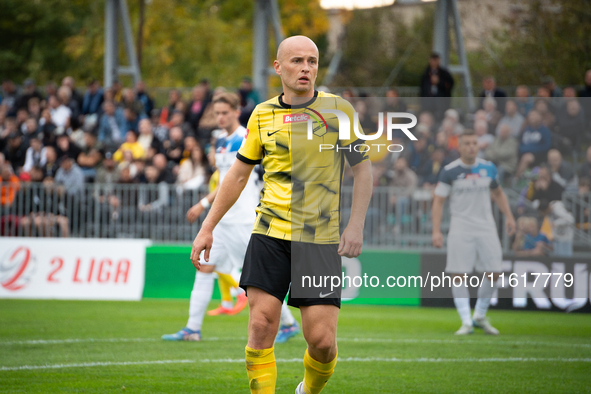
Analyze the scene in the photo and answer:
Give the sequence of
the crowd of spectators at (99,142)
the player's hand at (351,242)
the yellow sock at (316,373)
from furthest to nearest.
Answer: the crowd of spectators at (99,142)
the yellow sock at (316,373)
the player's hand at (351,242)

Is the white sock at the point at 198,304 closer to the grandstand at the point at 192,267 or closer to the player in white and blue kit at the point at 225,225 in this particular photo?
the player in white and blue kit at the point at 225,225

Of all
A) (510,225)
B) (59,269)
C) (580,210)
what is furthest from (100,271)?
(580,210)

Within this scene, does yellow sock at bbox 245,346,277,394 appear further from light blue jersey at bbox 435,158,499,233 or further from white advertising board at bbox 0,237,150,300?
white advertising board at bbox 0,237,150,300

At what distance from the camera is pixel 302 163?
4723 millimetres

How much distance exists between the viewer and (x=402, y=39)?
155 feet

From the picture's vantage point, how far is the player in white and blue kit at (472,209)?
30.2ft

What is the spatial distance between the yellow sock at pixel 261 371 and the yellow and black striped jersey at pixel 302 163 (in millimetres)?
743

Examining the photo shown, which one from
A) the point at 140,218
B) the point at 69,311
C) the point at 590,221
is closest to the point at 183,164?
the point at 140,218

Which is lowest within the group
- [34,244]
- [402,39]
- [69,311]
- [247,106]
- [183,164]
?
[69,311]

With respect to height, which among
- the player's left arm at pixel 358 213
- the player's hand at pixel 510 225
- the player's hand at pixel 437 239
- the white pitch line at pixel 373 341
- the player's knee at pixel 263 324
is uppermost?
the player's left arm at pixel 358 213

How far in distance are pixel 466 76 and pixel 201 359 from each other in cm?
1409

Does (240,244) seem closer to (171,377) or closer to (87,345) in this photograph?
(87,345)

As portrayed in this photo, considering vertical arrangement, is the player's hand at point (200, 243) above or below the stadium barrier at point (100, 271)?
above

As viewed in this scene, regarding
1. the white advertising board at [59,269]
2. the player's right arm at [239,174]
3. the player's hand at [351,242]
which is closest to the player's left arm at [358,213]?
the player's hand at [351,242]
